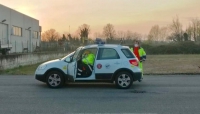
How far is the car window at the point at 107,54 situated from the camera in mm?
10499

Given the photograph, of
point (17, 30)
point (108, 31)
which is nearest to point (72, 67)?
point (17, 30)

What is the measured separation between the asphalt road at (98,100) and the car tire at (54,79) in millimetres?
249

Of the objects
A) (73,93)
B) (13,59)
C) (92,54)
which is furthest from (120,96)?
(13,59)

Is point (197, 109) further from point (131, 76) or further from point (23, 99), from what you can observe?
point (23, 99)

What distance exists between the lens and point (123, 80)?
10.4 meters

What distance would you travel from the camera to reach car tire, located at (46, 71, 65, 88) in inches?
412

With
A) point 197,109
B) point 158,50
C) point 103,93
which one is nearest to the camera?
point 197,109

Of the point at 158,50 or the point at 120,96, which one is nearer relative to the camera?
the point at 120,96

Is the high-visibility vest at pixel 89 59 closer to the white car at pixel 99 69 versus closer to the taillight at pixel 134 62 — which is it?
the white car at pixel 99 69

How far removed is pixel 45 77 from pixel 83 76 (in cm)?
149

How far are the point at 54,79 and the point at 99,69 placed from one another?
1.80m

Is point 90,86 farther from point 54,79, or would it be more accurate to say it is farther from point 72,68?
point 54,79

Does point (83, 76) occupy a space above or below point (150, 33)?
below

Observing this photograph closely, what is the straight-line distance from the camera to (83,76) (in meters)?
10.5
